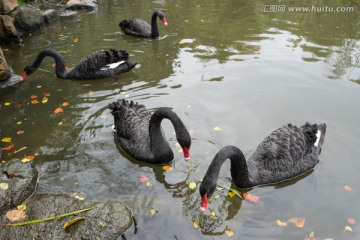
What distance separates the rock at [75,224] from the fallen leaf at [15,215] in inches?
2.1

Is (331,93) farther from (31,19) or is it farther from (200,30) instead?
(31,19)

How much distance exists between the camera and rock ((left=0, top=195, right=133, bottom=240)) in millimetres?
3938

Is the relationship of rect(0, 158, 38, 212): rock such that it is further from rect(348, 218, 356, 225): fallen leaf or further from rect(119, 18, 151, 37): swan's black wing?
rect(119, 18, 151, 37): swan's black wing

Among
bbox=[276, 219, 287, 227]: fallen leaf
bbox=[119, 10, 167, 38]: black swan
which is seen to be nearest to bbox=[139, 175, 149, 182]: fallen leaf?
bbox=[276, 219, 287, 227]: fallen leaf

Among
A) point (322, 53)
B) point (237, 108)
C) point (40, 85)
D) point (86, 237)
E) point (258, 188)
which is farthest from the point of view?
point (322, 53)

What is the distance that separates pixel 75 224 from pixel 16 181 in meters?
1.17

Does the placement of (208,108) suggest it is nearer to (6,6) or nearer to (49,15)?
(6,6)

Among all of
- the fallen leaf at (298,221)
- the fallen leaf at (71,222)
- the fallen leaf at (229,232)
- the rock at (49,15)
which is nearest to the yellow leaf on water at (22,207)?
the fallen leaf at (71,222)

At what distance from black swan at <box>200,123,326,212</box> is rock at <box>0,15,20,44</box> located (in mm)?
7908

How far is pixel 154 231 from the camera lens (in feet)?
13.5

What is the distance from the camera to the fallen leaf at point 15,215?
415cm

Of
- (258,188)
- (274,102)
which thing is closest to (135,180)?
(258,188)

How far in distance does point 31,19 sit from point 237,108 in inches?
298

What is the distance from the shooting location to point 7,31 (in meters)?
9.80
